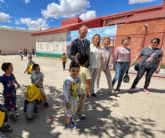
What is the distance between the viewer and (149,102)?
5.68 m

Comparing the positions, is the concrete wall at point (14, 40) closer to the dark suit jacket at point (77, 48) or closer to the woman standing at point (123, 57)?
the woman standing at point (123, 57)

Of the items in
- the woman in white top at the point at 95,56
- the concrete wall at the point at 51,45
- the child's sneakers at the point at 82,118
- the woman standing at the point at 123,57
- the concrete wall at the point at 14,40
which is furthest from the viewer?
the concrete wall at the point at 14,40

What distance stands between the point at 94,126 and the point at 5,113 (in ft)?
5.74

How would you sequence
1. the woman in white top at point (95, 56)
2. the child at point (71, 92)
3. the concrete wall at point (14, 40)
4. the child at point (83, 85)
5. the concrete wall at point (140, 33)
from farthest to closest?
the concrete wall at point (14, 40) < the concrete wall at point (140, 33) < the woman in white top at point (95, 56) < the child at point (83, 85) < the child at point (71, 92)

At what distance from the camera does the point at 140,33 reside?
15.7 metres

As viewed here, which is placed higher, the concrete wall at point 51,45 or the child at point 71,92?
the concrete wall at point 51,45

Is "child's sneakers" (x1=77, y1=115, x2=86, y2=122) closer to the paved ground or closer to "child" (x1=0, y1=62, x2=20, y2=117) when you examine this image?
the paved ground

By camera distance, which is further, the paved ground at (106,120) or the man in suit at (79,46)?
the man in suit at (79,46)

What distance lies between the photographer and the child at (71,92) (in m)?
3.58

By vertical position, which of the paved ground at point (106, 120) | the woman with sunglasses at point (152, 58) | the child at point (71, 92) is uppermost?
the woman with sunglasses at point (152, 58)

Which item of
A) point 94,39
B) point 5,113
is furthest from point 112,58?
point 5,113

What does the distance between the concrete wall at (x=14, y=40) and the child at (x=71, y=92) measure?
1490 inches

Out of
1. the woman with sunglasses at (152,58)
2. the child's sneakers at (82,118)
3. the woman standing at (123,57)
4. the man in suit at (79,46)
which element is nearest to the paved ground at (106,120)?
the child's sneakers at (82,118)

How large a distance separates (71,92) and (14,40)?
39149 millimetres
